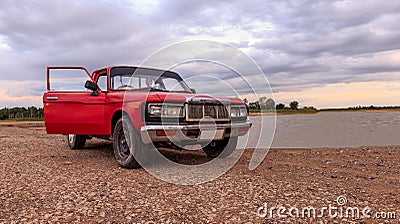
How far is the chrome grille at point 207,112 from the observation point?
5703 millimetres

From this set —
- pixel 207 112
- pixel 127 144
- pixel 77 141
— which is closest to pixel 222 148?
pixel 207 112

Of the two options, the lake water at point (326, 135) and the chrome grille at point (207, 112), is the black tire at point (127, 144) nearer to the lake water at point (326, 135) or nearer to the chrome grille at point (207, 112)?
the chrome grille at point (207, 112)

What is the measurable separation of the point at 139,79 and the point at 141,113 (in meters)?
1.77

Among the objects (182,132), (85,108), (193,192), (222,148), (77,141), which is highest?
(85,108)

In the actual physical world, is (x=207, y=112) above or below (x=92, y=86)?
below

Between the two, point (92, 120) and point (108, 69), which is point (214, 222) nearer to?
point (92, 120)

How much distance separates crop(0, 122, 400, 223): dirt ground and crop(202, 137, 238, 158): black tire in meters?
0.59

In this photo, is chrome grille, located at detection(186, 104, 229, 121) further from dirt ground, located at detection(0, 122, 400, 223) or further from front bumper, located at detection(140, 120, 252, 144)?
dirt ground, located at detection(0, 122, 400, 223)

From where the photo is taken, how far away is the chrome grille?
570cm

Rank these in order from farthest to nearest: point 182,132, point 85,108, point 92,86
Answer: point 85,108 → point 92,86 → point 182,132

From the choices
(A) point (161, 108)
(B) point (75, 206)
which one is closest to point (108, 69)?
(A) point (161, 108)

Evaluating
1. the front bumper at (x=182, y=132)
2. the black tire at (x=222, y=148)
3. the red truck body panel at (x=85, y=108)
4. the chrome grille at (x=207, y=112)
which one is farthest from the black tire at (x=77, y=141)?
the chrome grille at (x=207, y=112)

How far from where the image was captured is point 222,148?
7.27 metres

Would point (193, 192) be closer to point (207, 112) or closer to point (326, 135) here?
point (207, 112)
